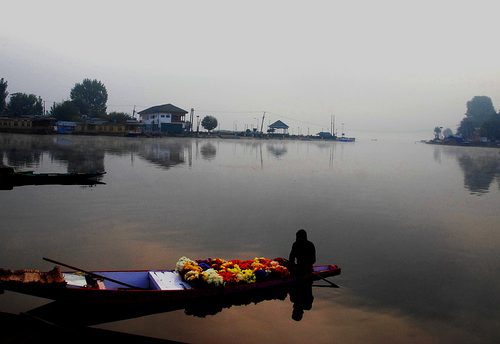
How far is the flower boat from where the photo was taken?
31.8 ft

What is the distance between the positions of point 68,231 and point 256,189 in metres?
18.3

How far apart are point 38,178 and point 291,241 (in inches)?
842

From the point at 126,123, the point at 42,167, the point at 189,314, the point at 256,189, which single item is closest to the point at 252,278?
the point at 189,314

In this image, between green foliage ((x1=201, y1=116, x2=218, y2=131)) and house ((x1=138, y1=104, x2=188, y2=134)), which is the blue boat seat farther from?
green foliage ((x1=201, y1=116, x2=218, y2=131))

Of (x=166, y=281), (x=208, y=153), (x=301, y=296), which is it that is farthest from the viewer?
(x=208, y=153)

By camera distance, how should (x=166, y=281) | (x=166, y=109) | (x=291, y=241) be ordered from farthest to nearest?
1. (x=166, y=109)
2. (x=291, y=241)
3. (x=166, y=281)

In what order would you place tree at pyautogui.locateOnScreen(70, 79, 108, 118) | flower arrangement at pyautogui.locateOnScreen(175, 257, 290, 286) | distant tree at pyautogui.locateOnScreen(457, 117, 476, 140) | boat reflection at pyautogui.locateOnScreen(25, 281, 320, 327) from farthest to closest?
1. distant tree at pyautogui.locateOnScreen(457, 117, 476, 140)
2. tree at pyautogui.locateOnScreen(70, 79, 108, 118)
3. flower arrangement at pyautogui.locateOnScreen(175, 257, 290, 286)
4. boat reflection at pyautogui.locateOnScreen(25, 281, 320, 327)

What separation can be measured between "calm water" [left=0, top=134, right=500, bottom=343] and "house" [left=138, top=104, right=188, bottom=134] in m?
87.0

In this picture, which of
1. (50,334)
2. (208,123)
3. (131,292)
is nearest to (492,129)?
(208,123)

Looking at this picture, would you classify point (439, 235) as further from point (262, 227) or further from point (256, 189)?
point (256, 189)

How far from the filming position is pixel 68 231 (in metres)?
20.3

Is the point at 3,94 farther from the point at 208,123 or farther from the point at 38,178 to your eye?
the point at 38,178

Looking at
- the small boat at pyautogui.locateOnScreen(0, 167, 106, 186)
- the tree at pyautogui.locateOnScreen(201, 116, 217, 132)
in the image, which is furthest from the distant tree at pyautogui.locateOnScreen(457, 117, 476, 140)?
the small boat at pyautogui.locateOnScreen(0, 167, 106, 186)

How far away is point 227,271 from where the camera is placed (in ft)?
40.5
